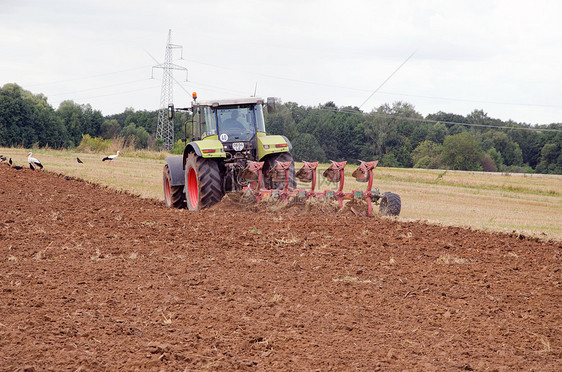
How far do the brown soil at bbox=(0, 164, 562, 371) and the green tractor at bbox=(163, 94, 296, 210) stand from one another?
1.16 metres

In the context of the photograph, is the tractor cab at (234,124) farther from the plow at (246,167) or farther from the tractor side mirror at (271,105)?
the tractor side mirror at (271,105)

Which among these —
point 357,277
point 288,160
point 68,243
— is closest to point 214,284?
point 357,277

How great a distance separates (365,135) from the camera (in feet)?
202

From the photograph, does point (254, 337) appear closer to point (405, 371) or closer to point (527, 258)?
point (405, 371)

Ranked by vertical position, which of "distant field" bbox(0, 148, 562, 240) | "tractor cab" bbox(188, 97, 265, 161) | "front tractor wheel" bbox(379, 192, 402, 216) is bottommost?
"distant field" bbox(0, 148, 562, 240)

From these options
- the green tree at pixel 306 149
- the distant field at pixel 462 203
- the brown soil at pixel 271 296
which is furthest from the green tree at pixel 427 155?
the brown soil at pixel 271 296

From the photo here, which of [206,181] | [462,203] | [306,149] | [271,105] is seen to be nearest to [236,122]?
[271,105]

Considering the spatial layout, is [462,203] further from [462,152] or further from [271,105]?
[462,152]

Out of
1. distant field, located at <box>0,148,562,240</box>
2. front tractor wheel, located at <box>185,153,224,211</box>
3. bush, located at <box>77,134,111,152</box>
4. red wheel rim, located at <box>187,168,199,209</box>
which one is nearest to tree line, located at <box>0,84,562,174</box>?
bush, located at <box>77,134,111,152</box>

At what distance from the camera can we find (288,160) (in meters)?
12.1

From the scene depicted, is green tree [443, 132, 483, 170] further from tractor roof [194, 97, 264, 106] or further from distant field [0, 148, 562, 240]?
tractor roof [194, 97, 264, 106]

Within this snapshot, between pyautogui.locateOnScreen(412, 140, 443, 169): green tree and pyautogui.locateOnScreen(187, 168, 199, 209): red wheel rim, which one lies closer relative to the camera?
pyautogui.locateOnScreen(187, 168, 199, 209): red wheel rim

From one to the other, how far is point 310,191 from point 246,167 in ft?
4.18

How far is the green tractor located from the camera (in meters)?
11.6
